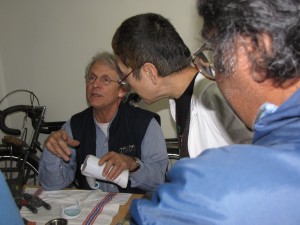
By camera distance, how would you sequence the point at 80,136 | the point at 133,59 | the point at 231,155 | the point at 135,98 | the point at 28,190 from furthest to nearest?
the point at 135,98 < the point at 80,136 < the point at 28,190 < the point at 133,59 < the point at 231,155

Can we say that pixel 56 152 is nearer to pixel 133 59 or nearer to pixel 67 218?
pixel 67 218

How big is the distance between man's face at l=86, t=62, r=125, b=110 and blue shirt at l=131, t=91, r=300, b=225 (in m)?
1.32

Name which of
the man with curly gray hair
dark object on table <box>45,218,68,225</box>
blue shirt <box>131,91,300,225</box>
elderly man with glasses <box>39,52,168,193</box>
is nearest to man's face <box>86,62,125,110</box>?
elderly man with glasses <box>39,52,168,193</box>

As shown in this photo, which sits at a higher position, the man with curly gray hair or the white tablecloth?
the man with curly gray hair

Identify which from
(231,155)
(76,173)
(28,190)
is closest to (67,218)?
(28,190)

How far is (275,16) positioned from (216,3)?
0.10m

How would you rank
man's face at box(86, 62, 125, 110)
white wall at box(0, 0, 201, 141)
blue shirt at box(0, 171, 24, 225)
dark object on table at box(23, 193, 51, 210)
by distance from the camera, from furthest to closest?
white wall at box(0, 0, 201, 141)
man's face at box(86, 62, 125, 110)
dark object on table at box(23, 193, 51, 210)
blue shirt at box(0, 171, 24, 225)

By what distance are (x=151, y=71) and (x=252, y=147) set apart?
93 cm

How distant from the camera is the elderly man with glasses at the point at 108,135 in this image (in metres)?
1.71

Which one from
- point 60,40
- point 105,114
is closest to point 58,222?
point 105,114

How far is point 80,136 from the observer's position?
1.83 metres

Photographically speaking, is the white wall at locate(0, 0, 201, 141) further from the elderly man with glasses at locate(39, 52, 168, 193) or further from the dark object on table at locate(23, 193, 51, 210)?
the dark object on table at locate(23, 193, 51, 210)

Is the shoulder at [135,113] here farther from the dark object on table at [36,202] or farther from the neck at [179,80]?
the dark object on table at [36,202]

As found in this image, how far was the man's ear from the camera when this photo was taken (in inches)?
54.4
